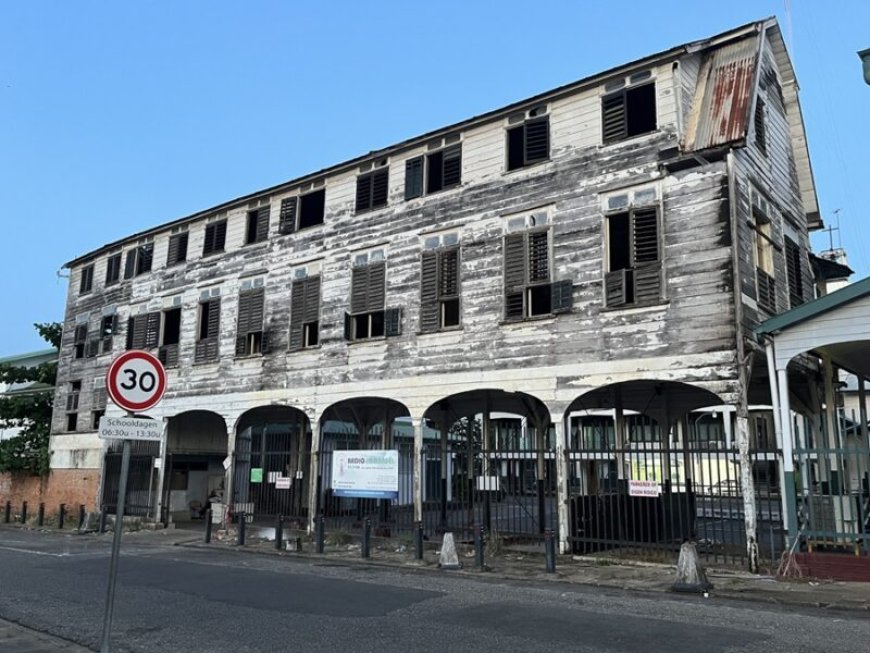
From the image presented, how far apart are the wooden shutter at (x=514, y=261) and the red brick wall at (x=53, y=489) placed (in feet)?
59.0

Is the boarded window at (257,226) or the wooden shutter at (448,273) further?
the boarded window at (257,226)

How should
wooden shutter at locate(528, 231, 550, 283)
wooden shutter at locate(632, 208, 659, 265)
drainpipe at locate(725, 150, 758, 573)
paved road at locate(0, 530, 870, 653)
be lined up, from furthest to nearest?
wooden shutter at locate(528, 231, 550, 283), wooden shutter at locate(632, 208, 659, 265), drainpipe at locate(725, 150, 758, 573), paved road at locate(0, 530, 870, 653)

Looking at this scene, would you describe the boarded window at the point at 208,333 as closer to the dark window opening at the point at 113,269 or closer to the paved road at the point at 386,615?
the dark window opening at the point at 113,269

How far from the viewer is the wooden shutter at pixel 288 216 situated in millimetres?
22344

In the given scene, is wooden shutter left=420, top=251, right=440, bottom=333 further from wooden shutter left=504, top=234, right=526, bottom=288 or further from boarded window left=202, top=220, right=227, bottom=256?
boarded window left=202, top=220, right=227, bottom=256

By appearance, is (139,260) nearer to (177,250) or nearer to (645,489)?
(177,250)

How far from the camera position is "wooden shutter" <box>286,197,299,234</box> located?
22.3 meters

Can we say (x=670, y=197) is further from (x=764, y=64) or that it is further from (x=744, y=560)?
(x=744, y=560)

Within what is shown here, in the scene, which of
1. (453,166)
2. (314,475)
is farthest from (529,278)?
(314,475)

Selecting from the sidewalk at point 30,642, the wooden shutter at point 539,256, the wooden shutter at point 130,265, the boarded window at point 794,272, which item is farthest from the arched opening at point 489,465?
the wooden shutter at point 130,265

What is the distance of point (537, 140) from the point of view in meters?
17.5

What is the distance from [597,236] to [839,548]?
7.40 metres

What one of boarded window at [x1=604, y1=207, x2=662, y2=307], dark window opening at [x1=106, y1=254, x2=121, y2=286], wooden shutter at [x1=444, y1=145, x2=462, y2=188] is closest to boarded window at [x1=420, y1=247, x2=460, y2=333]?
wooden shutter at [x1=444, y1=145, x2=462, y2=188]

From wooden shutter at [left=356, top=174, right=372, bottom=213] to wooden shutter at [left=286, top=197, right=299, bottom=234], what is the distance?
2.49m
